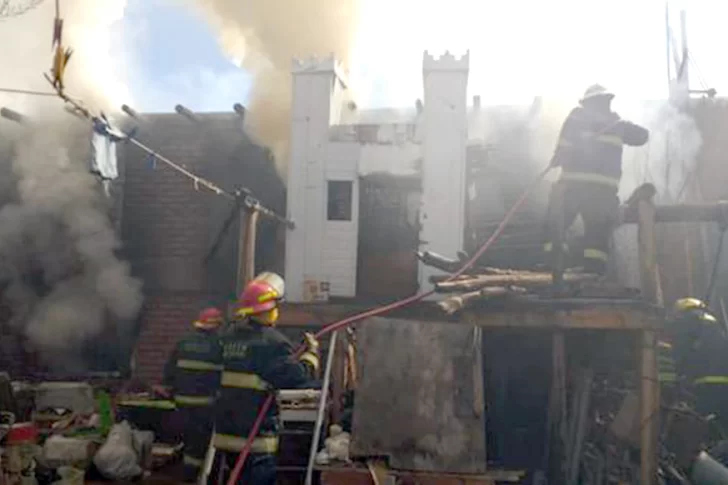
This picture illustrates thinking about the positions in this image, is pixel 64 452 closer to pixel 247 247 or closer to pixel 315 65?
pixel 247 247

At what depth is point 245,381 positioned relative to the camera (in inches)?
215

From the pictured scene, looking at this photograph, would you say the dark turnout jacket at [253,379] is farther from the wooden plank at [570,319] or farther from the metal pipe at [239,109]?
the metal pipe at [239,109]

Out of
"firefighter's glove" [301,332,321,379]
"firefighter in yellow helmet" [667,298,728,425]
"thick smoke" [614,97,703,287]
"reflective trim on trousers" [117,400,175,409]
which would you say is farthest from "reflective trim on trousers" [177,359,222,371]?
"thick smoke" [614,97,703,287]

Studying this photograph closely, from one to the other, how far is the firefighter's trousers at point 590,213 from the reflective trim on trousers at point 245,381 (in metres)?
2.99

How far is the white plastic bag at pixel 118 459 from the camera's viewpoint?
295 inches

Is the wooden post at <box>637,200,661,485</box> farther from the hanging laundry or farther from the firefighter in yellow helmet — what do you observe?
the hanging laundry

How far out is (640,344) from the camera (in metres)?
6.30

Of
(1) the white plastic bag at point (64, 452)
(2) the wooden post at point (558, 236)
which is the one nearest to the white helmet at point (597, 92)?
(2) the wooden post at point (558, 236)

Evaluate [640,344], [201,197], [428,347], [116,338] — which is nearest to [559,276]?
[640,344]

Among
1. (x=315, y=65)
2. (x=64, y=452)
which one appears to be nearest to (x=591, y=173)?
(x=315, y=65)

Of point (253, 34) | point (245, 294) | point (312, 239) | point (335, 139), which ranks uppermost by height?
point (253, 34)

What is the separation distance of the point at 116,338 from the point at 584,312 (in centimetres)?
691

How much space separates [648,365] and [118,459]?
198 inches

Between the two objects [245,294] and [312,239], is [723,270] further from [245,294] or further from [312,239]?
→ [245,294]
